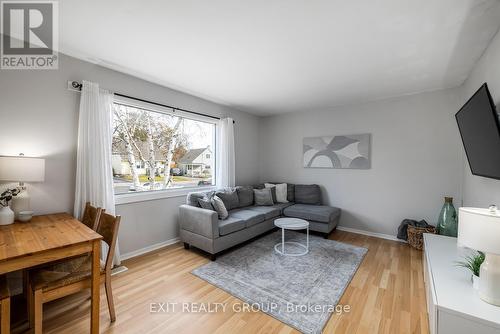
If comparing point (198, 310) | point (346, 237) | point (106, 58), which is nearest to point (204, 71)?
point (106, 58)

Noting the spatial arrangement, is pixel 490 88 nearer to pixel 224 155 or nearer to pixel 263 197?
pixel 263 197

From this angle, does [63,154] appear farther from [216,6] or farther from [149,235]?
[216,6]

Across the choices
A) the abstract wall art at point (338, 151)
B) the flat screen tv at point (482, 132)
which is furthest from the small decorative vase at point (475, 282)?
the abstract wall art at point (338, 151)

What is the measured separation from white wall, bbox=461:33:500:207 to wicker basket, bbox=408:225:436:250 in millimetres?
570

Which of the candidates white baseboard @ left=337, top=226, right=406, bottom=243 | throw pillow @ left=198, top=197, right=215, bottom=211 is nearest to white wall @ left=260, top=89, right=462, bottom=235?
white baseboard @ left=337, top=226, right=406, bottom=243

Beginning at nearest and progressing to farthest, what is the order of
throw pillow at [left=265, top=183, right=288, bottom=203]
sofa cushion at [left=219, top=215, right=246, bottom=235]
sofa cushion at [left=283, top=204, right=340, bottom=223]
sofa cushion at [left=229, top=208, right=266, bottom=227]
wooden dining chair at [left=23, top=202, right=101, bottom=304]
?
wooden dining chair at [left=23, top=202, right=101, bottom=304] → sofa cushion at [left=219, top=215, right=246, bottom=235] → sofa cushion at [left=229, top=208, right=266, bottom=227] → sofa cushion at [left=283, top=204, right=340, bottom=223] → throw pillow at [left=265, top=183, right=288, bottom=203]

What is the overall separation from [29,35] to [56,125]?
2.80ft

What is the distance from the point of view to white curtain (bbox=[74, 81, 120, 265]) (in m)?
2.40

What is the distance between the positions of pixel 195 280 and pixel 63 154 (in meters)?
2.01

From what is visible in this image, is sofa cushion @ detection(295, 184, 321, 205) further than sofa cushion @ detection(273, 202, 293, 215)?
Yes

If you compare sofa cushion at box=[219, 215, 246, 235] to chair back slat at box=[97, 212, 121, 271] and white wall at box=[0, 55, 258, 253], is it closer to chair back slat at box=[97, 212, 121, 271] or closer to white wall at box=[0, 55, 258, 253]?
white wall at box=[0, 55, 258, 253]

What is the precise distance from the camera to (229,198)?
3680 mm

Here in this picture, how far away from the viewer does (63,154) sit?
235cm

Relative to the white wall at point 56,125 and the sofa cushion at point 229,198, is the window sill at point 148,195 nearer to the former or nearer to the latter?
the white wall at point 56,125
